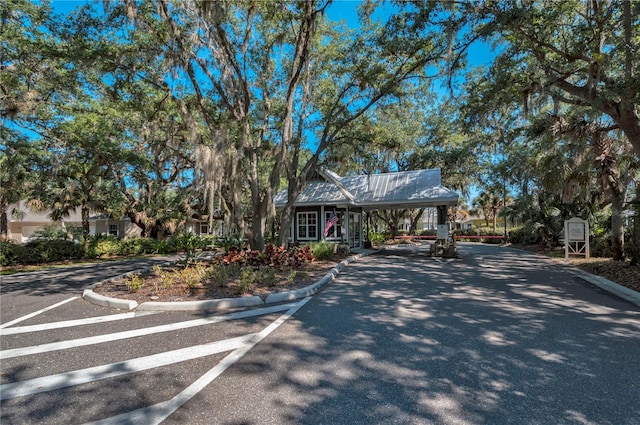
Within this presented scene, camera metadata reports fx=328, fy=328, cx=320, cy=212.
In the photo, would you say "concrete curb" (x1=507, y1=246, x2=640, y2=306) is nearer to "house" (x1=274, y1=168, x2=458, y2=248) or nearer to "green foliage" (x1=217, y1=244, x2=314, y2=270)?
"house" (x1=274, y1=168, x2=458, y2=248)

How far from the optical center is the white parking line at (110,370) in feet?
10.1

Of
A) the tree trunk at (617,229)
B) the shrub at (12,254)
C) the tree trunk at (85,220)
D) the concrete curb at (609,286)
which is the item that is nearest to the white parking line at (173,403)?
the concrete curb at (609,286)

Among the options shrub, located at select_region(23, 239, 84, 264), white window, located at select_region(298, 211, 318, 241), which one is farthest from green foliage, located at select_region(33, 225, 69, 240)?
white window, located at select_region(298, 211, 318, 241)

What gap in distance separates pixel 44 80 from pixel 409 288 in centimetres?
1418

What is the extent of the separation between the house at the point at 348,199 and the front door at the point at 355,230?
0.04ft

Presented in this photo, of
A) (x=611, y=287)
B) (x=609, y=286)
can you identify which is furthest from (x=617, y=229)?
(x=611, y=287)

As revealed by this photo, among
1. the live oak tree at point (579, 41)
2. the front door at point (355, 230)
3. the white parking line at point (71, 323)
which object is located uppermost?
the live oak tree at point (579, 41)

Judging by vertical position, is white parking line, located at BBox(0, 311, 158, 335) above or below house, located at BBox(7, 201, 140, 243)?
below

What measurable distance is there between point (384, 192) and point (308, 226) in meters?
4.67

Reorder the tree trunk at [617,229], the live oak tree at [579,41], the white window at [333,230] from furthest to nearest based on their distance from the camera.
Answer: the white window at [333,230], the tree trunk at [617,229], the live oak tree at [579,41]

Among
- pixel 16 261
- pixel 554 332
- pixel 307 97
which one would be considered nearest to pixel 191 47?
pixel 307 97

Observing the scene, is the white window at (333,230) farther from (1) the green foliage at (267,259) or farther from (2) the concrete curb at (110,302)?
(2) the concrete curb at (110,302)

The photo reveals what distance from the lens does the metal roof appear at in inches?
654

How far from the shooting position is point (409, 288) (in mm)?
7621
